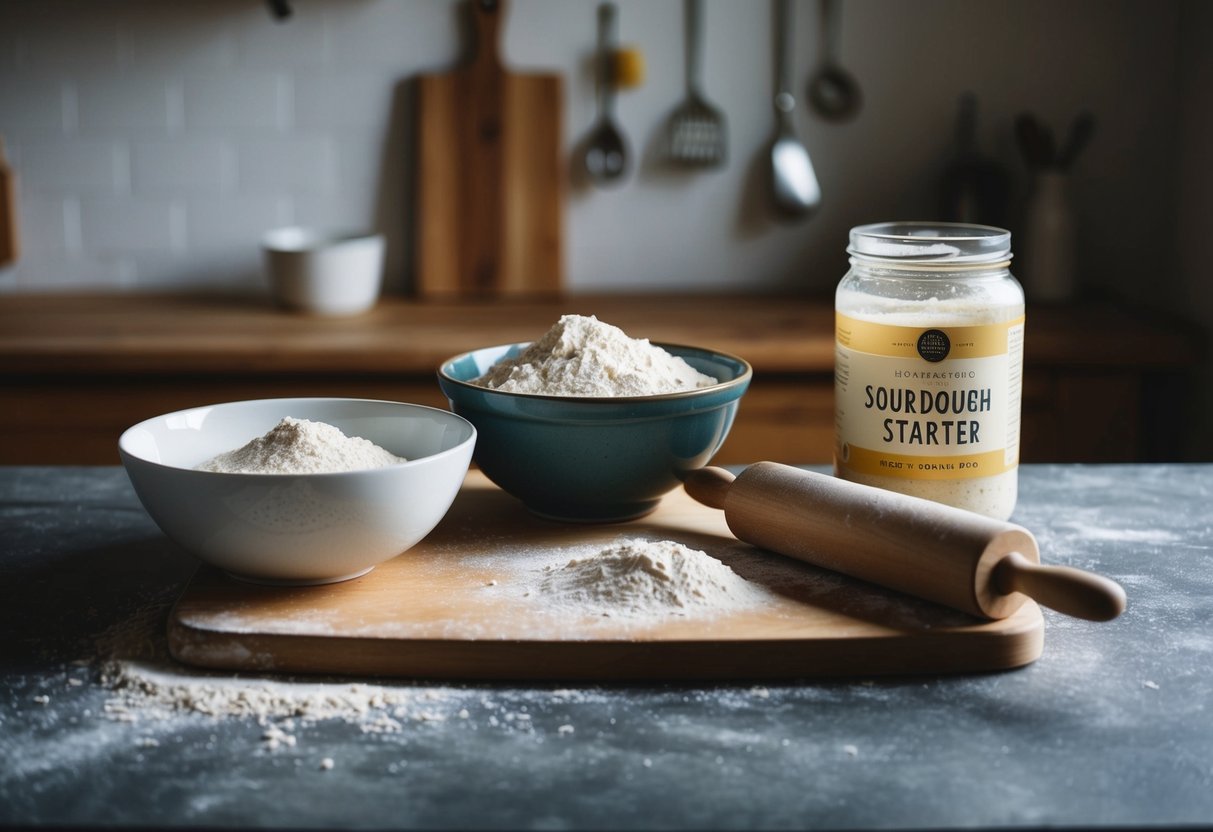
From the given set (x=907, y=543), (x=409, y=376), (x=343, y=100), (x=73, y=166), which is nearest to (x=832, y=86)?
(x=343, y=100)

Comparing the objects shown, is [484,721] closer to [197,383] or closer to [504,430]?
[504,430]

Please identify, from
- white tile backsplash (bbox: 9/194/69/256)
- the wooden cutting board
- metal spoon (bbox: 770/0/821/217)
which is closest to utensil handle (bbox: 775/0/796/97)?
metal spoon (bbox: 770/0/821/217)

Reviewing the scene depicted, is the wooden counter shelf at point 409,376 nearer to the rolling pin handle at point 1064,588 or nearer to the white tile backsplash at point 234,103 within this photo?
the white tile backsplash at point 234,103

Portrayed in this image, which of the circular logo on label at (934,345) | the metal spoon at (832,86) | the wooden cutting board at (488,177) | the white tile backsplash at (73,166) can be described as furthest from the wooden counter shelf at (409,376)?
the circular logo on label at (934,345)

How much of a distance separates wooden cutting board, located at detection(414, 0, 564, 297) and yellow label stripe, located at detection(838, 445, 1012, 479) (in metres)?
1.52

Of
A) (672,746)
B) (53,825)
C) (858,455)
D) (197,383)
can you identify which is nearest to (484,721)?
(672,746)

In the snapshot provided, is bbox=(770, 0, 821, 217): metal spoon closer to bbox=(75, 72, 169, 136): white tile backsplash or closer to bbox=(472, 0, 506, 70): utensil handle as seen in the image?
bbox=(472, 0, 506, 70): utensil handle

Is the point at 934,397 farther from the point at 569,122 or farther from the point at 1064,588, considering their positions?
the point at 569,122

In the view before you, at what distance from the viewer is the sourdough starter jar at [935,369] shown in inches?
35.3

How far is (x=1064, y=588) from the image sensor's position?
73cm

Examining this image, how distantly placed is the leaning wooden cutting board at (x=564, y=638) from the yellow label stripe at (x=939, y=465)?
0.40 feet

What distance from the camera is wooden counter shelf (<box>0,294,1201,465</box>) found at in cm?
189

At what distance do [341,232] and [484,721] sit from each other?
1.81 meters

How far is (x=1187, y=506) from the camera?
1.10 m
